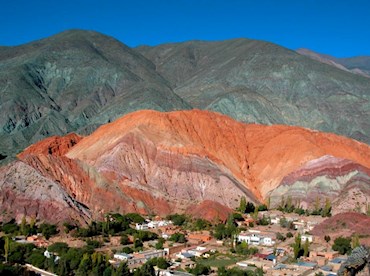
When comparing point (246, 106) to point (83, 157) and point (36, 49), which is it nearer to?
point (83, 157)

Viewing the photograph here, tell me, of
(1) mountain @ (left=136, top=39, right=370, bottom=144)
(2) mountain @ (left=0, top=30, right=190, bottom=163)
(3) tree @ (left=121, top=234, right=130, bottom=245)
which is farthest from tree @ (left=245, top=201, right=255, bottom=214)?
(1) mountain @ (left=136, top=39, right=370, bottom=144)

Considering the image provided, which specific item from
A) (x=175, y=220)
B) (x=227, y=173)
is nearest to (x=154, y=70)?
(x=227, y=173)

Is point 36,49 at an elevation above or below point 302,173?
above

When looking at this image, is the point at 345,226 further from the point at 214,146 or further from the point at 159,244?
the point at 214,146

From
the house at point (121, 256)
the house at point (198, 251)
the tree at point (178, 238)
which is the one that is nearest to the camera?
the house at point (121, 256)

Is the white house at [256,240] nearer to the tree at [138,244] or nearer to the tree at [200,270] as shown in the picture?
the tree at [138,244]

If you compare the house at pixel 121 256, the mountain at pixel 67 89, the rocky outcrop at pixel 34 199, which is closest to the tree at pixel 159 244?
the house at pixel 121 256

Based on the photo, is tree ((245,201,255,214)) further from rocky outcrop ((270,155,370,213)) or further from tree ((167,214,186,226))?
tree ((167,214,186,226))

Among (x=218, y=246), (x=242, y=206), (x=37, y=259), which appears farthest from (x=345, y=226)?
(x=37, y=259)
